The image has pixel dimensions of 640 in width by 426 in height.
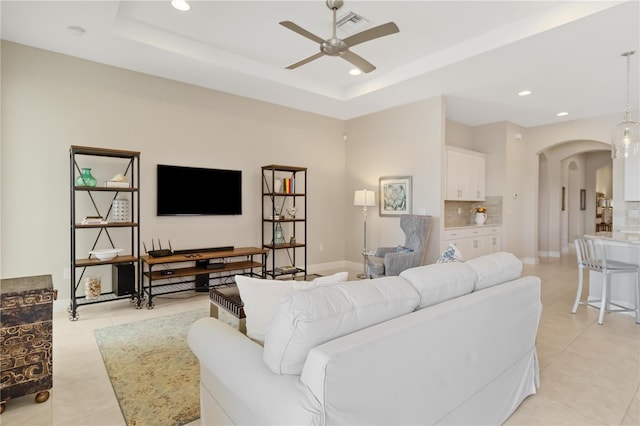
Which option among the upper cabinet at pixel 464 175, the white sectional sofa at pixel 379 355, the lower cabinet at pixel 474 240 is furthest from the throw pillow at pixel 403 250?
the white sectional sofa at pixel 379 355

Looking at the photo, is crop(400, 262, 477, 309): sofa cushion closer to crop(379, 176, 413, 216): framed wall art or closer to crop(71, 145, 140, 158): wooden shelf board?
crop(71, 145, 140, 158): wooden shelf board

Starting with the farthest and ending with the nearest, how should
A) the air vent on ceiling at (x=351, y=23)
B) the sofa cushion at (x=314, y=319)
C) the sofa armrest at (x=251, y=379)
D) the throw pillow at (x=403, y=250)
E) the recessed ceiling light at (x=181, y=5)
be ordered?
the throw pillow at (x=403, y=250)
the air vent on ceiling at (x=351, y=23)
the recessed ceiling light at (x=181, y=5)
the sofa cushion at (x=314, y=319)
the sofa armrest at (x=251, y=379)

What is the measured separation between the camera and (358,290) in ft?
4.63

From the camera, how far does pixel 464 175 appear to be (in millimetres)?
6113

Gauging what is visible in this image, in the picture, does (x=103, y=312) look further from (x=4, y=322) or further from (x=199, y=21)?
(x=199, y=21)

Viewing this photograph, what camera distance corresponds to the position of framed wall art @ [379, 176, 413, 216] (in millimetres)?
5633

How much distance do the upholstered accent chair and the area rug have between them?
2.55m

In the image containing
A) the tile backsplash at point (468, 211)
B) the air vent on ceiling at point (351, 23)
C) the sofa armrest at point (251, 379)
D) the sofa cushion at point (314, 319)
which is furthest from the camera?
the tile backsplash at point (468, 211)

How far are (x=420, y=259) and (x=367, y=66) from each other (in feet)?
9.27

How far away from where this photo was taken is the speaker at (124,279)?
399cm

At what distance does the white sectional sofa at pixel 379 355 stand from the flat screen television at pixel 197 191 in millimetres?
3313

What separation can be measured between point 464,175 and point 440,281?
4.94 metres

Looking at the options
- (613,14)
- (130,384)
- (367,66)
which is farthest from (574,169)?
(130,384)

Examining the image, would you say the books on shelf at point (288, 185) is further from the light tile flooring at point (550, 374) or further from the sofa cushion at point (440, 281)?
the sofa cushion at point (440, 281)
